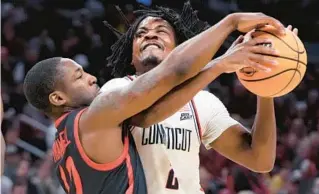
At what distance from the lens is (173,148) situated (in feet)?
10.6

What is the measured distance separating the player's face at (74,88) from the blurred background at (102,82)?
3.25 meters

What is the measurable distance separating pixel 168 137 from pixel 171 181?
8.3 inches

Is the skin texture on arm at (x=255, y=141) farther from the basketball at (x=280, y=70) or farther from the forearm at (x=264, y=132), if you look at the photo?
the basketball at (x=280, y=70)

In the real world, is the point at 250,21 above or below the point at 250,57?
above

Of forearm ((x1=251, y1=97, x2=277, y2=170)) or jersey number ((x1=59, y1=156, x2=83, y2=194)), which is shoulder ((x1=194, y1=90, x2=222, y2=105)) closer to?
forearm ((x1=251, y1=97, x2=277, y2=170))

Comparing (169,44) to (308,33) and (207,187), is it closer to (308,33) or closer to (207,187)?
(207,187)

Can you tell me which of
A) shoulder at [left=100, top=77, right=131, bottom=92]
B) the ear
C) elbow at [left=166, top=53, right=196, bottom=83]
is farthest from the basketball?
the ear

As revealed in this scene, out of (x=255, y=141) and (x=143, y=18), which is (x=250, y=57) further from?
(x=143, y=18)

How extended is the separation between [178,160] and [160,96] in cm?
52

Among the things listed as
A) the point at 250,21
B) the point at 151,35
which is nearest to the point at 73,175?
the point at 151,35

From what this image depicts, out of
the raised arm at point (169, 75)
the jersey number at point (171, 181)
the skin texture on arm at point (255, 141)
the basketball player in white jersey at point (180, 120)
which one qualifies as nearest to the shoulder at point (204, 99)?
the basketball player in white jersey at point (180, 120)

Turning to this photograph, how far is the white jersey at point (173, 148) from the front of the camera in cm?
314

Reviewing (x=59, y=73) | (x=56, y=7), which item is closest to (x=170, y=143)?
(x=59, y=73)

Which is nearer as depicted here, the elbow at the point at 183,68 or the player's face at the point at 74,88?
the elbow at the point at 183,68
